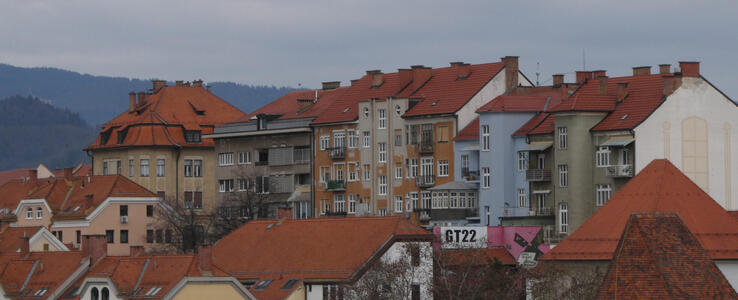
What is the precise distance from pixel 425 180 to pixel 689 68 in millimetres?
23940

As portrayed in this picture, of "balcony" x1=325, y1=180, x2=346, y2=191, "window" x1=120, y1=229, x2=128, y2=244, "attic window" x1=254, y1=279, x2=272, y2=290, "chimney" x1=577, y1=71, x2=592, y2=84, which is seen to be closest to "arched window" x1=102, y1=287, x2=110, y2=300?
"attic window" x1=254, y1=279, x2=272, y2=290

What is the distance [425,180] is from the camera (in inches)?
5246

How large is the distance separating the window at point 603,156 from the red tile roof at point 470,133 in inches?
569

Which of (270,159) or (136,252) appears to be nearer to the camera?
(136,252)

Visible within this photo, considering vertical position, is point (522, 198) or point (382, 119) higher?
point (382, 119)

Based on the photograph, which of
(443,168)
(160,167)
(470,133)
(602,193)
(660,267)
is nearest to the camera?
(660,267)

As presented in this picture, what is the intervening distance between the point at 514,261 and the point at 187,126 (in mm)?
55109

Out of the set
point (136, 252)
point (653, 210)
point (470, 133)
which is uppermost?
point (470, 133)

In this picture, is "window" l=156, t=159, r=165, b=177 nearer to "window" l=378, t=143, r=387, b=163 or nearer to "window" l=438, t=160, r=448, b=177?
"window" l=378, t=143, r=387, b=163

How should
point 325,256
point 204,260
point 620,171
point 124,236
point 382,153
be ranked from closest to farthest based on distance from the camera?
1. point 204,260
2. point 325,256
3. point 620,171
4. point 382,153
5. point 124,236

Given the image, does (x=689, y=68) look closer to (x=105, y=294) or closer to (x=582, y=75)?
(x=582, y=75)

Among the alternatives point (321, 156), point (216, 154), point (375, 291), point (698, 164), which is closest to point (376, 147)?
point (321, 156)

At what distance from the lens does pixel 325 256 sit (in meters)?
113

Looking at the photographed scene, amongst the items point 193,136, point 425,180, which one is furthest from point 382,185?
point 193,136
